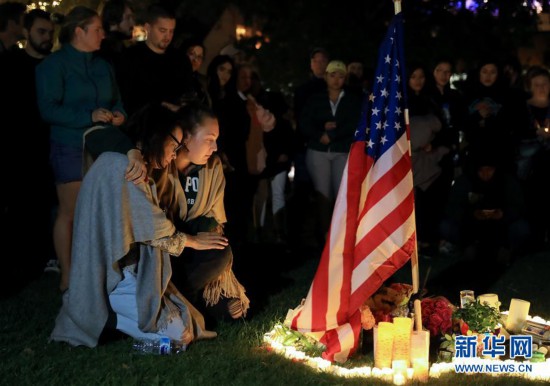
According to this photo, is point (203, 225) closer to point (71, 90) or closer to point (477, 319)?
point (71, 90)

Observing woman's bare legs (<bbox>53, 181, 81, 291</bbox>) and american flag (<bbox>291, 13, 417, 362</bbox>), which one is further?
woman's bare legs (<bbox>53, 181, 81, 291</bbox>)

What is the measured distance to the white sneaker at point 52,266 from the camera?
844 centimetres

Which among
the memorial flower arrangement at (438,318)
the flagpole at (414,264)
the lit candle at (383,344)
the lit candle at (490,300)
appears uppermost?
the flagpole at (414,264)

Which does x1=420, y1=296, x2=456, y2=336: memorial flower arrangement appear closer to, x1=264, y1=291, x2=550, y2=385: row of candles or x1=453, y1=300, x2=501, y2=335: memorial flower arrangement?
x1=453, y1=300, x2=501, y2=335: memorial flower arrangement

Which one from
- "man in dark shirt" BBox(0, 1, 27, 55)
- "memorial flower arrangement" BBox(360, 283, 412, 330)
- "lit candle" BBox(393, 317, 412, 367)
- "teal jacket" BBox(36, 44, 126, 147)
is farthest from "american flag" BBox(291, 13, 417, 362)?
"man in dark shirt" BBox(0, 1, 27, 55)

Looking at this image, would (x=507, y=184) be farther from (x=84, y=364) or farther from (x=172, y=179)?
(x=84, y=364)

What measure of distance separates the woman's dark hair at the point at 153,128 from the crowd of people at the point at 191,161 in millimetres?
10

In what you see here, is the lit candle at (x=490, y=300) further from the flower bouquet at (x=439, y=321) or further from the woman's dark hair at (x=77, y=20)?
the woman's dark hair at (x=77, y=20)

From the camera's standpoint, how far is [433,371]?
5746 millimetres

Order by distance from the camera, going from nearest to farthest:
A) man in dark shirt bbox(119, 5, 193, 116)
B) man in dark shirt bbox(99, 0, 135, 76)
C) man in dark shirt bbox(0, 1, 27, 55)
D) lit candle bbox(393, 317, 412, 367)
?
1. lit candle bbox(393, 317, 412, 367)
2. man in dark shirt bbox(119, 5, 193, 116)
3. man in dark shirt bbox(99, 0, 135, 76)
4. man in dark shirt bbox(0, 1, 27, 55)

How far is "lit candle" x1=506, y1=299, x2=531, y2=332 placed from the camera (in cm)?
651

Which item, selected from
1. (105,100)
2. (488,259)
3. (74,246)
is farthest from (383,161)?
(488,259)

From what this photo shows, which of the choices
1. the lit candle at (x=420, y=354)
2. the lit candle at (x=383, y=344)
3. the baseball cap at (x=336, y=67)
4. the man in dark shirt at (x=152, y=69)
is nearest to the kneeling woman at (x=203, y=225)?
the man in dark shirt at (x=152, y=69)

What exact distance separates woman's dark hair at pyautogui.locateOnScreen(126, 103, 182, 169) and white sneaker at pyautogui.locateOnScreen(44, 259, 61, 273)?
2.51 metres
